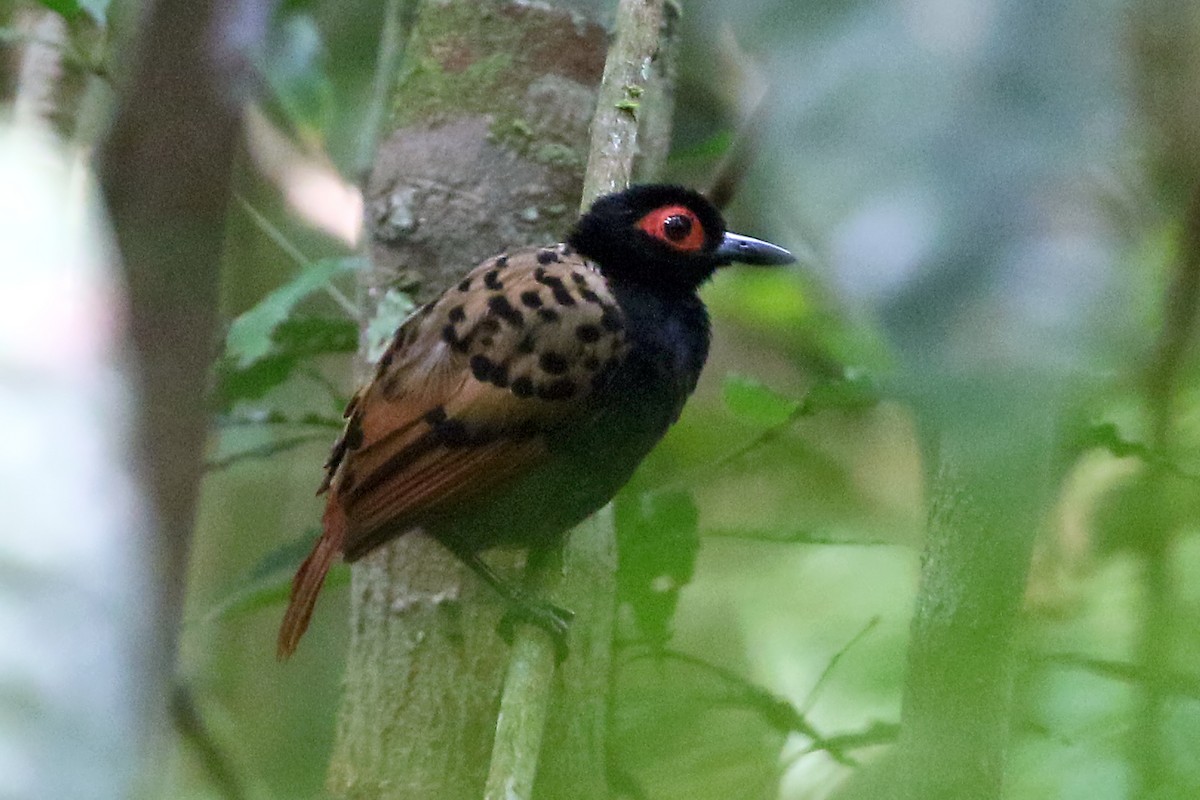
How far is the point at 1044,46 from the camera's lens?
81 centimetres

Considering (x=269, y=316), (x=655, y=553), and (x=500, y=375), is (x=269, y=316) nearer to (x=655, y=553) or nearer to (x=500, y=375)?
(x=500, y=375)

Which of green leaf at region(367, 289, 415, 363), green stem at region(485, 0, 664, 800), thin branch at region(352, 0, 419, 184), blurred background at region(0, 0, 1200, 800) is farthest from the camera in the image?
thin branch at region(352, 0, 419, 184)

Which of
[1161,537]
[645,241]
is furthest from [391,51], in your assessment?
[1161,537]

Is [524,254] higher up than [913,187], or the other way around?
[524,254]

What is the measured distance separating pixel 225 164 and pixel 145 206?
0.54 ft

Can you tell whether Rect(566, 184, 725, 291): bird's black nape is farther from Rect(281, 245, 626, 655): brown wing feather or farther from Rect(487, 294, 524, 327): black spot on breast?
Rect(487, 294, 524, 327): black spot on breast

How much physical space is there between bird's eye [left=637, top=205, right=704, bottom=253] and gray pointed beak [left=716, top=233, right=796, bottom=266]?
40mm

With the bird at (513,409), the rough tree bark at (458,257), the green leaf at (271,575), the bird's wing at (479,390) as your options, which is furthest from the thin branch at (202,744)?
the bird's wing at (479,390)

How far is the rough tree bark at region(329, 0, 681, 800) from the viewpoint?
2064 mm

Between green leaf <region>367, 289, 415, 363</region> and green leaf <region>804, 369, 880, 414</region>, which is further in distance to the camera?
green leaf <region>367, 289, 415, 363</region>

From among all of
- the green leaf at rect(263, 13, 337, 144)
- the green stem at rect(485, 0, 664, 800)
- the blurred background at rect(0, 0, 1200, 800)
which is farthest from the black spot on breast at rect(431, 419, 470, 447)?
the green leaf at rect(263, 13, 337, 144)

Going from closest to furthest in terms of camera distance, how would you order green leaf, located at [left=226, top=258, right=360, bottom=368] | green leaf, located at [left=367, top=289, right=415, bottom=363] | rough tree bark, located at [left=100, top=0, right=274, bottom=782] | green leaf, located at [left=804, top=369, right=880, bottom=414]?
1. rough tree bark, located at [left=100, top=0, right=274, bottom=782]
2. green leaf, located at [left=804, top=369, right=880, bottom=414]
3. green leaf, located at [left=367, top=289, right=415, bottom=363]
4. green leaf, located at [left=226, top=258, right=360, bottom=368]

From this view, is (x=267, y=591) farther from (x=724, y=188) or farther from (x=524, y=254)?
(x=724, y=188)

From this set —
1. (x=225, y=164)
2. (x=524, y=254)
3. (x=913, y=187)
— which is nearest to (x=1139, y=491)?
(x=913, y=187)
